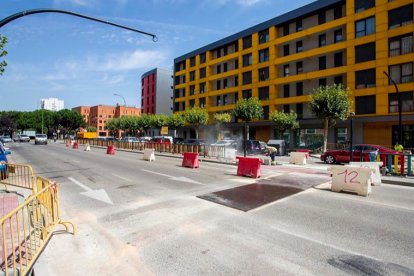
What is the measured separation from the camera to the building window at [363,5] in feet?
99.0

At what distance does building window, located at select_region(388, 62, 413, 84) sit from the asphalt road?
81.6 feet

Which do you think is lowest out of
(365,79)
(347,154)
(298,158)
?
(298,158)

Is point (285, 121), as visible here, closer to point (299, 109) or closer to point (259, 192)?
point (299, 109)

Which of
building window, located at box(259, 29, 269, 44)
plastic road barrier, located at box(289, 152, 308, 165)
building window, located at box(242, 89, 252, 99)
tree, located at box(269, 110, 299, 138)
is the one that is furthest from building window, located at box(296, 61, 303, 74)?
plastic road barrier, located at box(289, 152, 308, 165)

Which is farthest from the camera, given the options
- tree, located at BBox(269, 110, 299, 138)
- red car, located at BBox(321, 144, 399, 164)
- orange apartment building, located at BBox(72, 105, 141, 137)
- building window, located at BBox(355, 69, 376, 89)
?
orange apartment building, located at BBox(72, 105, 141, 137)

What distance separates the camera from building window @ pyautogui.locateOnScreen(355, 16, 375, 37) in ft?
98.3

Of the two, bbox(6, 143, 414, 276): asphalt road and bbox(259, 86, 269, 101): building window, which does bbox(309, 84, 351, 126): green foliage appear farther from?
bbox(6, 143, 414, 276): asphalt road

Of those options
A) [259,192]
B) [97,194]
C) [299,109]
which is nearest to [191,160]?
[259,192]

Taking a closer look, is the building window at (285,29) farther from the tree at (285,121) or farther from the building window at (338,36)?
the tree at (285,121)

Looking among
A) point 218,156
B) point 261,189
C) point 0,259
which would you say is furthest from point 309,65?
point 0,259

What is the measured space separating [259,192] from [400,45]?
28556mm

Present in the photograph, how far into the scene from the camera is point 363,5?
101 ft

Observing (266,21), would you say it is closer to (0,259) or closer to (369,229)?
(369,229)

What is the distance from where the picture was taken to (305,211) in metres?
6.64
